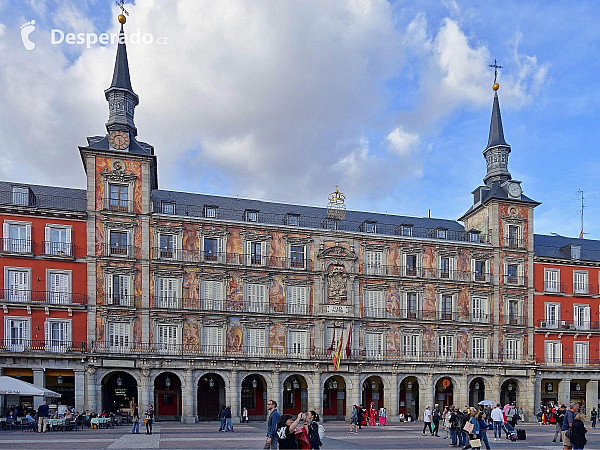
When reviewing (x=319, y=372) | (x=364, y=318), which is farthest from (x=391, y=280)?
(x=319, y=372)

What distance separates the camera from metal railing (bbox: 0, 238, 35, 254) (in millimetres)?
46344

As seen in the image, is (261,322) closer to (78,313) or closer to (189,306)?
(189,306)

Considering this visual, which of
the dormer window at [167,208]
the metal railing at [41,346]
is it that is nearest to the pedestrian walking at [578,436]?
the metal railing at [41,346]

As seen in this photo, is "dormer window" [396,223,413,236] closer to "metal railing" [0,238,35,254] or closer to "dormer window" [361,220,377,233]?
"dormer window" [361,220,377,233]

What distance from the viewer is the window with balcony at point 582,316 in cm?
6147

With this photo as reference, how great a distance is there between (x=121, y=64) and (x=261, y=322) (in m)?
25.4

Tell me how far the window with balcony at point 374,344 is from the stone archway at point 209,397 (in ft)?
41.7

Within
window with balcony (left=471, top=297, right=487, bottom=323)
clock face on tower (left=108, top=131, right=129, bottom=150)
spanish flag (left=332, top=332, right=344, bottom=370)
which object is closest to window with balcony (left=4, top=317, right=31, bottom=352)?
clock face on tower (left=108, top=131, right=129, bottom=150)

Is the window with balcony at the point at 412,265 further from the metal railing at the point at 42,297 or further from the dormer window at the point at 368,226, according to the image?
the metal railing at the point at 42,297

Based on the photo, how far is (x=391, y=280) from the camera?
56125mm

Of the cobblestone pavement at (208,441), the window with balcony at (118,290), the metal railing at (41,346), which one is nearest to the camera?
the cobblestone pavement at (208,441)

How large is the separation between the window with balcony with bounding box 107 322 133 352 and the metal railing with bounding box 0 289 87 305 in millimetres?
2930

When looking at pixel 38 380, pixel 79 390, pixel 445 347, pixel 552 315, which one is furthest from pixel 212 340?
pixel 552 315

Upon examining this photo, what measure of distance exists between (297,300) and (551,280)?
84.0 ft
